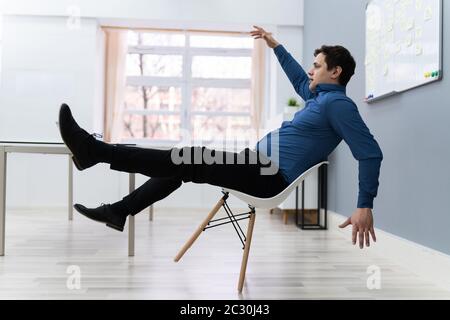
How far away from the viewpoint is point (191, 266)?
7.11 ft

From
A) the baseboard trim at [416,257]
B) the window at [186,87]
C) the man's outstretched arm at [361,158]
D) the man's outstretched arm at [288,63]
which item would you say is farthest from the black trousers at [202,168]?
the window at [186,87]

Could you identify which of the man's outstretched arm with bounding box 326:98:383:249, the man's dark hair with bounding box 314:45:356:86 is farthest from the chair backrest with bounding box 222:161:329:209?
the man's dark hair with bounding box 314:45:356:86

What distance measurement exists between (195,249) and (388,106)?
1.40 meters

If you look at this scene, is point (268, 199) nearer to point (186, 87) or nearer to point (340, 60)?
point (340, 60)

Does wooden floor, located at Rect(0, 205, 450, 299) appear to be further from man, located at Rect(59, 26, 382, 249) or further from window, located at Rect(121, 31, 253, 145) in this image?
window, located at Rect(121, 31, 253, 145)

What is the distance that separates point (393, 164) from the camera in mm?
2432

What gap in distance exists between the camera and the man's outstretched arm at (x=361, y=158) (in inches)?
61.2

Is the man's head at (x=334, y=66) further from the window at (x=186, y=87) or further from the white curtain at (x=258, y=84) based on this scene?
the window at (x=186, y=87)

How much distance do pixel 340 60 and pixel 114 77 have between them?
3.46 metres

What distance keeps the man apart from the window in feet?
10.1

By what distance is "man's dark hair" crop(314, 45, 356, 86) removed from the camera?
193 centimetres

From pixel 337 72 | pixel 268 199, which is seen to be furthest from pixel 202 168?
pixel 337 72

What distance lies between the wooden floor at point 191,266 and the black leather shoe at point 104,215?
0.25 m
